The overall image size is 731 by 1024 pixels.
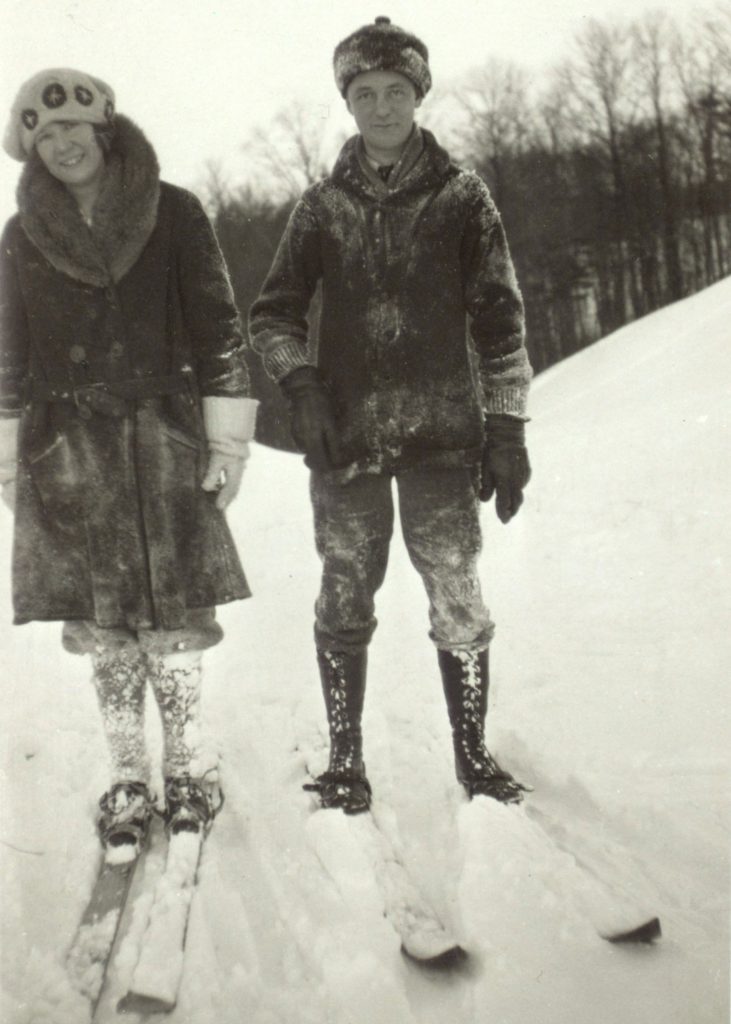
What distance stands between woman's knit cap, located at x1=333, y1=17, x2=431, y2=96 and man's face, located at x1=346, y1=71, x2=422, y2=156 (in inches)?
0.7

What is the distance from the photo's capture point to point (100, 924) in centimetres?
178

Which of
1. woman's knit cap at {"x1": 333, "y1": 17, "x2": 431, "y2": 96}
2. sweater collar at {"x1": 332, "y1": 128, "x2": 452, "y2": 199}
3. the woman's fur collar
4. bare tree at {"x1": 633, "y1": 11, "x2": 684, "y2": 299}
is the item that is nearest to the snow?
the woman's fur collar

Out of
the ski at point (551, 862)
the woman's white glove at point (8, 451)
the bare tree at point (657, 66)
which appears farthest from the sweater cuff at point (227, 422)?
the bare tree at point (657, 66)

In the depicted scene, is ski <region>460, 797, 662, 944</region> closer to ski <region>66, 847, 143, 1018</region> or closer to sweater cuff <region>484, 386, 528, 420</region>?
ski <region>66, 847, 143, 1018</region>

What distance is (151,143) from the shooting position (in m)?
1.96

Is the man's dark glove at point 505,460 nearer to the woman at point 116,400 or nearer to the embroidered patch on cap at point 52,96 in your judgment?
the woman at point 116,400

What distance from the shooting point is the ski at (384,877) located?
5.43ft

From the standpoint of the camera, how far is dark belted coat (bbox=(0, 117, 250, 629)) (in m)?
1.92

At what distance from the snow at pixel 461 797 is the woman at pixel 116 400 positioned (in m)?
0.25

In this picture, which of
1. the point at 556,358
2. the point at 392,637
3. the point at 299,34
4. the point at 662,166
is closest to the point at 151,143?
the point at 299,34

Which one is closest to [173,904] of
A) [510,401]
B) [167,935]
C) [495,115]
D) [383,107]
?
[167,935]

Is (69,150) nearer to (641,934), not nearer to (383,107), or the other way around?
(383,107)

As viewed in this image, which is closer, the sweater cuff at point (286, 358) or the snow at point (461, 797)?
the snow at point (461, 797)

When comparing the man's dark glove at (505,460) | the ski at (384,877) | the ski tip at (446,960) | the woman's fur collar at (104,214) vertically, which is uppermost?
the woman's fur collar at (104,214)
